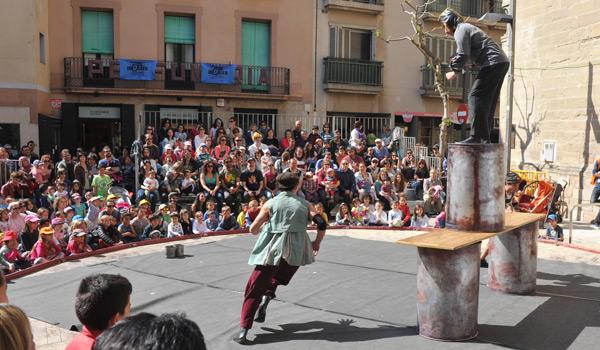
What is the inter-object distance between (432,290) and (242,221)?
22.1 feet

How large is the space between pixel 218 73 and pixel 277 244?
15340mm

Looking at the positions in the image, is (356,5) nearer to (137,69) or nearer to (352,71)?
(352,71)

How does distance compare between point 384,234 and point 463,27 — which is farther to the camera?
point 384,234

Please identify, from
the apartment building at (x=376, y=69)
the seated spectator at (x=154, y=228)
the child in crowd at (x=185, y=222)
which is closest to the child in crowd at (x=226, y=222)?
the child in crowd at (x=185, y=222)

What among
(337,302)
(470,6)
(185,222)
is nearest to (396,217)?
(185,222)

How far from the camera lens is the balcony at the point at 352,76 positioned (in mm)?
21266

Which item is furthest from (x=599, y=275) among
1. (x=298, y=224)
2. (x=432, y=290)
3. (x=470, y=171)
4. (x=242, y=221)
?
(x=242, y=221)

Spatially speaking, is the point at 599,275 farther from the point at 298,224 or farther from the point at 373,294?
the point at 298,224

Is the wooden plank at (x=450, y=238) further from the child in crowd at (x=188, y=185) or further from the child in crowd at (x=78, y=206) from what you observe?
the child in crowd at (x=188, y=185)

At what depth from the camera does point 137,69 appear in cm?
1866

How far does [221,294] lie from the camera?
248 inches

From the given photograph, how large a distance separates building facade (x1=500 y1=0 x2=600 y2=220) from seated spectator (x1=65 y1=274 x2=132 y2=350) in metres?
13.7

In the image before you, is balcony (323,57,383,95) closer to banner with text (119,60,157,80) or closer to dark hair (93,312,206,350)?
banner with text (119,60,157,80)

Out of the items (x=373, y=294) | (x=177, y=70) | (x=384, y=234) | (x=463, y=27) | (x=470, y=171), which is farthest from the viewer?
(x=177, y=70)
